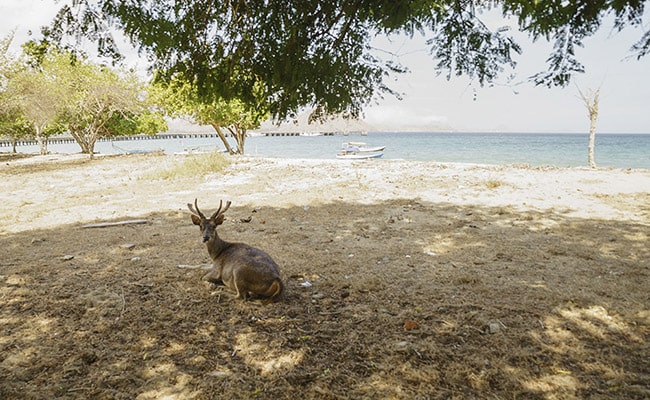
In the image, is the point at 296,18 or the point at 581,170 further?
the point at 581,170

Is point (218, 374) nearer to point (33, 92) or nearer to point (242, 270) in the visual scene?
point (242, 270)

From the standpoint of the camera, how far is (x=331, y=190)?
42.1ft

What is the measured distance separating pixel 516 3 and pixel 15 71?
2973 cm

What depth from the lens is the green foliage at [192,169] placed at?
15719 millimetres

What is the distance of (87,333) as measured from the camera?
3834 mm

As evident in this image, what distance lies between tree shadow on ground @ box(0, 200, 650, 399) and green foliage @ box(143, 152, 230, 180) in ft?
28.1

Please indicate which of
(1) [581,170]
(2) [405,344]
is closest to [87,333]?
(2) [405,344]

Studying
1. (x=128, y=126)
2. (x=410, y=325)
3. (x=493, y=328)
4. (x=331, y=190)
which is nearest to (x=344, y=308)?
(x=410, y=325)

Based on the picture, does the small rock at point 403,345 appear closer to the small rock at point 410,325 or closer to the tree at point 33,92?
the small rock at point 410,325

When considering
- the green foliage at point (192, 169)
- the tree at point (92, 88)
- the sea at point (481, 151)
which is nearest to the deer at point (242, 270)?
the green foliage at point (192, 169)

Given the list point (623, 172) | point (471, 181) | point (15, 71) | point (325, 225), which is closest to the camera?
point (325, 225)

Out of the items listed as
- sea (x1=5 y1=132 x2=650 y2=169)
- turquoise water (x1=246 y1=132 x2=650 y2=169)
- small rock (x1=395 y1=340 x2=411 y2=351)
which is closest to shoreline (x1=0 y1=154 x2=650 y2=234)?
sea (x1=5 y1=132 x2=650 y2=169)

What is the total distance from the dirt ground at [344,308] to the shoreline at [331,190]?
39 cm

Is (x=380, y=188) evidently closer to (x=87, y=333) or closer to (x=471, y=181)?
(x=471, y=181)
